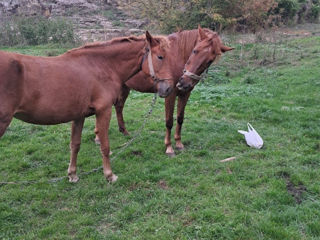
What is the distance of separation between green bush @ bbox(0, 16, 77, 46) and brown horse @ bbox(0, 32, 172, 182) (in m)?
14.8

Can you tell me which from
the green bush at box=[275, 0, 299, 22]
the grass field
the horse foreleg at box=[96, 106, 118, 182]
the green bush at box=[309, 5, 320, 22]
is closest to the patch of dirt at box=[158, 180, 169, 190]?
the grass field

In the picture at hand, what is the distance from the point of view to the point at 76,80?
3.73 m

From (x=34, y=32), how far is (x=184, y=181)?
1780 cm

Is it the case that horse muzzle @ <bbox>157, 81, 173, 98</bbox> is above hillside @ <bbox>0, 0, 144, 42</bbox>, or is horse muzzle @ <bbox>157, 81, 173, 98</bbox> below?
above

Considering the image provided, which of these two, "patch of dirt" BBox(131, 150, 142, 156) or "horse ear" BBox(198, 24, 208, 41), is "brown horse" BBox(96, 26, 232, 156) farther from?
"patch of dirt" BBox(131, 150, 142, 156)

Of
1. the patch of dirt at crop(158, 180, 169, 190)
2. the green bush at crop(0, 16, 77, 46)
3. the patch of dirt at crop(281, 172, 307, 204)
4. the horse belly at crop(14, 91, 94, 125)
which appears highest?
the horse belly at crop(14, 91, 94, 125)

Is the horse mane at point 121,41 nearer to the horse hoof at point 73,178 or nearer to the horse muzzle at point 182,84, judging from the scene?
the horse muzzle at point 182,84

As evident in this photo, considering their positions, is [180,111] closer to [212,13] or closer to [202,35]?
[202,35]

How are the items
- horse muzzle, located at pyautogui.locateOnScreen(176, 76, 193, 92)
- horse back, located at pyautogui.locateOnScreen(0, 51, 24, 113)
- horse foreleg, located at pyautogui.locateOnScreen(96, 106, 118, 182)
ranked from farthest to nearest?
1. horse muzzle, located at pyautogui.locateOnScreen(176, 76, 193, 92)
2. horse foreleg, located at pyautogui.locateOnScreen(96, 106, 118, 182)
3. horse back, located at pyautogui.locateOnScreen(0, 51, 24, 113)

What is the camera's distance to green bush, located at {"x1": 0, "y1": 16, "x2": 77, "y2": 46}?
17953 millimetres

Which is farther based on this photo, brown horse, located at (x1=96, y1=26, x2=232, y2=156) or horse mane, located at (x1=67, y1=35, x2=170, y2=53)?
brown horse, located at (x1=96, y1=26, x2=232, y2=156)

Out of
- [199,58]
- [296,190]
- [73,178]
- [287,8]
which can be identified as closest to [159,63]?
[199,58]

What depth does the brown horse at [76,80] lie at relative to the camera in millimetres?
3234

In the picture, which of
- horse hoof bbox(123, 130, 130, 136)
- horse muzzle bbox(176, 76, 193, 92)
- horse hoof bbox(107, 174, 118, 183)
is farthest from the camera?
horse hoof bbox(123, 130, 130, 136)
